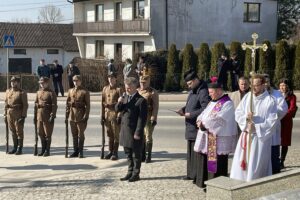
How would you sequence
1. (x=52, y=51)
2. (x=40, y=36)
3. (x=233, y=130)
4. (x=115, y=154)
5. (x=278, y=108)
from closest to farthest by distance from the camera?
(x=278, y=108) → (x=233, y=130) → (x=115, y=154) → (x=52, y=51) → (x=40, y=36)

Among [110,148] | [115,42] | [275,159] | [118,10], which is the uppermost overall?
[118,10]

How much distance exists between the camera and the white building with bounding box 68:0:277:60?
1526 inches

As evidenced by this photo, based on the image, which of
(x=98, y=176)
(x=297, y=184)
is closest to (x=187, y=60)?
(x=98, y=176)

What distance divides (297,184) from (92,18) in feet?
137

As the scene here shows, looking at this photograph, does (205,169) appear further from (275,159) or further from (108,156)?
(108,156)

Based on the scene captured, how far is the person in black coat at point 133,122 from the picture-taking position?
8586 millimetres

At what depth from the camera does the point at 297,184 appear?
5.90 meters

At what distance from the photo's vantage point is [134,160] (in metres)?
8.76

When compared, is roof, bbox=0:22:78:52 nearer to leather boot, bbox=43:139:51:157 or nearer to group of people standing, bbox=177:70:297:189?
leather boot, bbox=43:139:51:157

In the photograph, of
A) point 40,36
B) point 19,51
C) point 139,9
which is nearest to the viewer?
point 139,9

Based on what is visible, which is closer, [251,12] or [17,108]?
[17,108]

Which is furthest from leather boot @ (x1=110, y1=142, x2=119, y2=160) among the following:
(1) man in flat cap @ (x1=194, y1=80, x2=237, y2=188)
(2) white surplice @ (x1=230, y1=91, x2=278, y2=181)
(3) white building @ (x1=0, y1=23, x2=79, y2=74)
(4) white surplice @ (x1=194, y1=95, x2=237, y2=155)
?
(3) white building @ (x1=0, y1=23, x2=79, y2=74)

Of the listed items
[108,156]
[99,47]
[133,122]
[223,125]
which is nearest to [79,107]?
[108,156]

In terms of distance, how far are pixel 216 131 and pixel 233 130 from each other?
0.84ft
